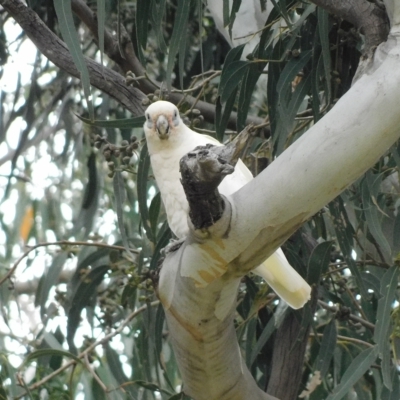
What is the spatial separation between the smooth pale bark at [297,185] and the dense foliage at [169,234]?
0.33 m

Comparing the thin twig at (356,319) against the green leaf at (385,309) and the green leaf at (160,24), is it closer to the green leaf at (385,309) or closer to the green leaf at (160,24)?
the green leaf at (385,309)

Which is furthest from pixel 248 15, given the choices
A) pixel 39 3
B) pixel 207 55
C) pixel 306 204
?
pixel 306 204

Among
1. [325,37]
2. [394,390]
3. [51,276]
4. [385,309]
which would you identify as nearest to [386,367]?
[385,309]

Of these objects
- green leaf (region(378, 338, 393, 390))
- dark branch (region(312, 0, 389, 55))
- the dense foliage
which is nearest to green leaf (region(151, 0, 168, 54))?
the dense foliage

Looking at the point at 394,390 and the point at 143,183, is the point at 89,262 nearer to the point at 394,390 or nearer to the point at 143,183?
the point at 143,183

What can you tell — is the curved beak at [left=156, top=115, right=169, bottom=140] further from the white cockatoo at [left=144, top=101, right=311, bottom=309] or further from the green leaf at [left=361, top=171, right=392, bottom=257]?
the green leaf at [left=361, top=171, right=392, bottom=257]

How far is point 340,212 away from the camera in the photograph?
1602mm

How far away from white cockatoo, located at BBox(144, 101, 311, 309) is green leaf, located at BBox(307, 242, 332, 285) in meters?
0.09

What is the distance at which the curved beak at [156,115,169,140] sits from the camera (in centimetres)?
152

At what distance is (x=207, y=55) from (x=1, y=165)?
1.42 metres

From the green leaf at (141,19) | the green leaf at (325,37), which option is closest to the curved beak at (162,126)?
the green leaf at (141,19)

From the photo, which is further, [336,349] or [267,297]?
[336,349]

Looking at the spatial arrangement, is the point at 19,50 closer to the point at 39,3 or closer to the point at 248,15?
the point at 39,3

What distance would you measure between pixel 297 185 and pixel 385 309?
561 mm
